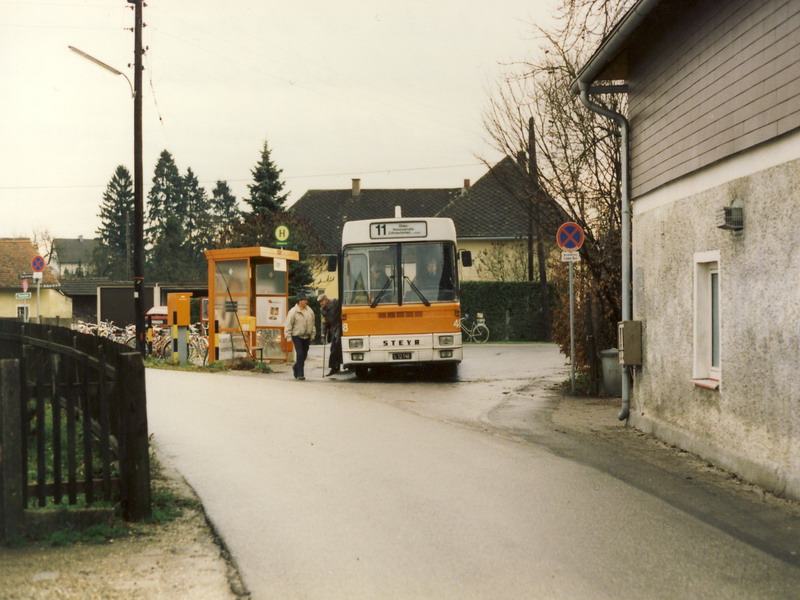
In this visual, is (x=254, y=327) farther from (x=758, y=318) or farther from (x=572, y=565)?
(x=572, y=565)

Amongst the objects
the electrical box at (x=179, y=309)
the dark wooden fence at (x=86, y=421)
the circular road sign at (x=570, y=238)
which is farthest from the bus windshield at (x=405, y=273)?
the dark wooden fence at (x=86, y=421)

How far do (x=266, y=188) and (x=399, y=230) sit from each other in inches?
1341

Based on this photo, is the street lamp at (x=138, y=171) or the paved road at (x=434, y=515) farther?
the street lamp at (x=138, y=171)

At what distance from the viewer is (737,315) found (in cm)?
944

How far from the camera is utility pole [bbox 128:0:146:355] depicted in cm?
2684

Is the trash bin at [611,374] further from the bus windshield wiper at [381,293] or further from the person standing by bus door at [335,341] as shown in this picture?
the person standing by bus door at [335,341]

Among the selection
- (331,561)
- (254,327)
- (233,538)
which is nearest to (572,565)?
(331,561)

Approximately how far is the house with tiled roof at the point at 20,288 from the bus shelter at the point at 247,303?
44.2 metres

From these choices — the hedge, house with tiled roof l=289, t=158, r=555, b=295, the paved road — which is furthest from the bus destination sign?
the hedge

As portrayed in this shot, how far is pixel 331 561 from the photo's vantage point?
6.19 meters

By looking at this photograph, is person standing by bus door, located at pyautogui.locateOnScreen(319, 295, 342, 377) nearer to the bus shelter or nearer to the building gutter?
the bus shelter

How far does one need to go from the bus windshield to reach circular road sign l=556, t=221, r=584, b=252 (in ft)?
12.3

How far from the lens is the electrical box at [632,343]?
12750 mm

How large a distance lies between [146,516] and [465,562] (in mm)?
2271
